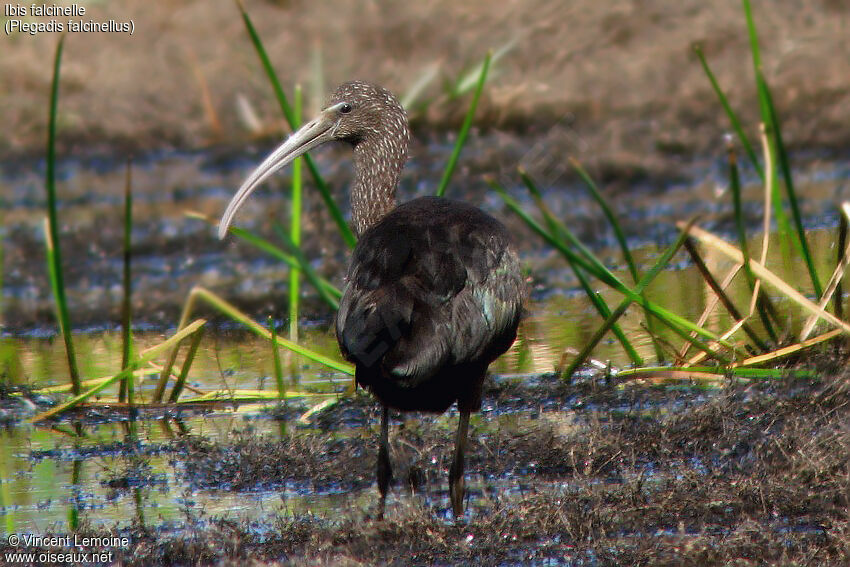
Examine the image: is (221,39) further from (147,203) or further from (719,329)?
(719,329)

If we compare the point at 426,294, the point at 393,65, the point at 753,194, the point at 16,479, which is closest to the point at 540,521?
the point at 426,294

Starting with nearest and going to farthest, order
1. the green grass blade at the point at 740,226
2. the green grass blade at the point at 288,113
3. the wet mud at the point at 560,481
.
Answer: the wet mud at the point at 560,481, the green grass blade at the point at 740,226, the green grass blade at the point at 288,113

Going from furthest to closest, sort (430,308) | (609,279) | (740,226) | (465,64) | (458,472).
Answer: (465,64) < (740,226) < (609,279) < (458,472) < (430,308)

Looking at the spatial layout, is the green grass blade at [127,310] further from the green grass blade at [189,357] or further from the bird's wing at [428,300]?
the bird's wing at [428,300]

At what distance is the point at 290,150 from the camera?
567cm

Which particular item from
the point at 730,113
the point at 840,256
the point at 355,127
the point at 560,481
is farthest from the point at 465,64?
the point at 560,481

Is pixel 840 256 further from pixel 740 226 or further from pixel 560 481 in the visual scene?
pixel 560 481

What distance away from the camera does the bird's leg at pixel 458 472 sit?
4.69m

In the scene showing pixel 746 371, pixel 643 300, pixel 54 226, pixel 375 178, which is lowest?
pixel 746 371

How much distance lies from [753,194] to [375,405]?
19.1 feet

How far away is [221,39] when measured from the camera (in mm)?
13406

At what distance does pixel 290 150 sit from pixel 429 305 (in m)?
1.42

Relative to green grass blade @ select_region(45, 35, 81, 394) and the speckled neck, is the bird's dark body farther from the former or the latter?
green grass blade @ select_region(45, 35, 81, 394)

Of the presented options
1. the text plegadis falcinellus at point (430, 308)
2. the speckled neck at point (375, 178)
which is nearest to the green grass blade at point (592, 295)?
the text plegadis falcinellus at point (430, 308)
